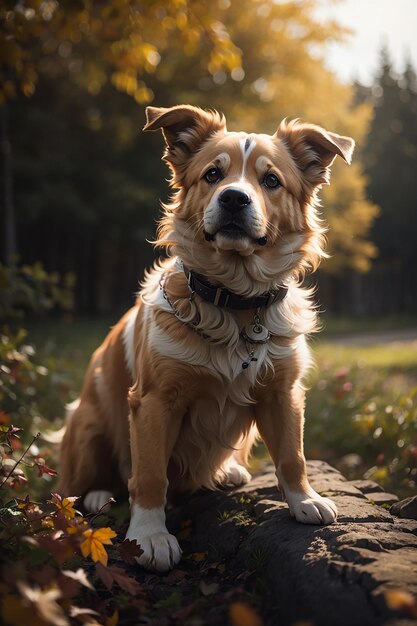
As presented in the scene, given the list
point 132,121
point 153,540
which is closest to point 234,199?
point 153,540

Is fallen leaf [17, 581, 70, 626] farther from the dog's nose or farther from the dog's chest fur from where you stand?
the dog's nose

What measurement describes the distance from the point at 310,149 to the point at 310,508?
1.93m

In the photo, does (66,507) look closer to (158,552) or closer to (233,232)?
(158,552)

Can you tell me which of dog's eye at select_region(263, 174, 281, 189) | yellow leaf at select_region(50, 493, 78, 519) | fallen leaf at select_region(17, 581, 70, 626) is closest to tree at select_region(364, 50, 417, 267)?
dog's eye at select_region(263, 174, 281, 189)

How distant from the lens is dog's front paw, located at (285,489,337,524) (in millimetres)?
2691

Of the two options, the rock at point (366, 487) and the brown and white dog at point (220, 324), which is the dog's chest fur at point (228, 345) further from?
the rock at point (366, 487)

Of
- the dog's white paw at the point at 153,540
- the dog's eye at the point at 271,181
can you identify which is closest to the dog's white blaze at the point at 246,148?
the dog's eye at the point at 271,181

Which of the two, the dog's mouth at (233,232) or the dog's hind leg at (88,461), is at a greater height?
the dog's mouth at (233,232)

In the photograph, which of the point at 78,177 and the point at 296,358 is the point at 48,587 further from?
the point at 78,177

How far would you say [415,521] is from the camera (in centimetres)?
282

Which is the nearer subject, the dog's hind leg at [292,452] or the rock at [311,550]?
the rock at [311,550]

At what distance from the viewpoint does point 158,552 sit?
2.60m

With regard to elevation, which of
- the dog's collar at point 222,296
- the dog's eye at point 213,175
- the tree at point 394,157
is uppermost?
the tree at point 394,157

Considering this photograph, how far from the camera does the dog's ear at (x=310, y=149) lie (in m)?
3.36
